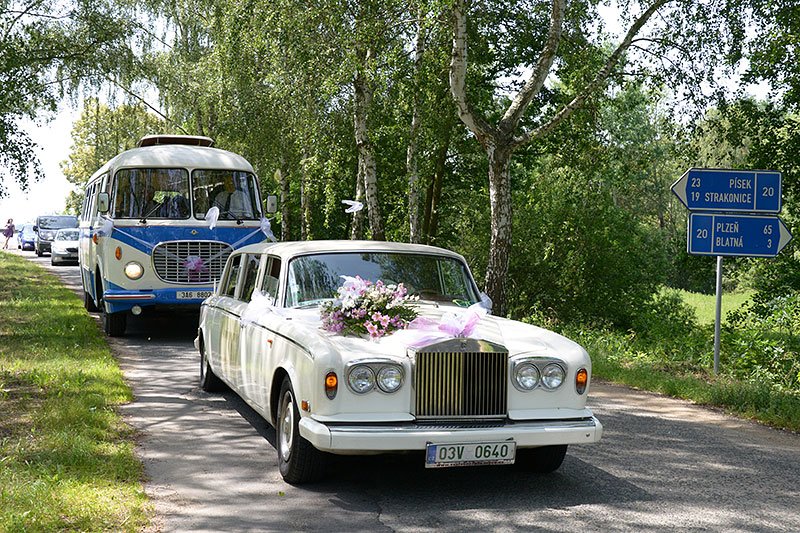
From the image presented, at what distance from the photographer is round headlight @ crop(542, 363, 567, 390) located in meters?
6.14

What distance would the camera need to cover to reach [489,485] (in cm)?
638

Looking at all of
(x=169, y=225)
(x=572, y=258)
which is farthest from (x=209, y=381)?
(x=572, y=258)

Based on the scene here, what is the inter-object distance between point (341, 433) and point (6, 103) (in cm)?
1214

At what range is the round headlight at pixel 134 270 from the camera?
14.2 m

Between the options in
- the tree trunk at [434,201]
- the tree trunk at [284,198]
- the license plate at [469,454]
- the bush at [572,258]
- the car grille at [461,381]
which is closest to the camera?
the license plate at [469,454]

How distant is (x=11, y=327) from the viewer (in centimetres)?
1515

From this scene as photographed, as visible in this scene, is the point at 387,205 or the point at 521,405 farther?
the point at 387,205

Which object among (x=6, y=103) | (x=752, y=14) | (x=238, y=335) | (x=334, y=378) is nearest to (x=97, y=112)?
(x=6, y=103)

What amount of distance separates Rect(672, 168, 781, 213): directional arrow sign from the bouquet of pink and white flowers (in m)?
6.37

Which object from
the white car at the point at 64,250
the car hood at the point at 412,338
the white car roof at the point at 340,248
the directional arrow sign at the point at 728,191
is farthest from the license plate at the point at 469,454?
the white car at the point at 64,250

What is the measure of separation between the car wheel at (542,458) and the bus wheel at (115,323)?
9.70 meters

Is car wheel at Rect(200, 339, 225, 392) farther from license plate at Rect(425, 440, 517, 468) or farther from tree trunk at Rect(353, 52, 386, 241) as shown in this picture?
tree trunk at Rect(353, 52, 386, 241)

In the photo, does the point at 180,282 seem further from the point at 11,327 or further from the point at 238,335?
the point at 238,335

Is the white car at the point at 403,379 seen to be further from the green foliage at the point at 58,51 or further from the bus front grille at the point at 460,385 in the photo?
the green foliage at the point at 58,51
